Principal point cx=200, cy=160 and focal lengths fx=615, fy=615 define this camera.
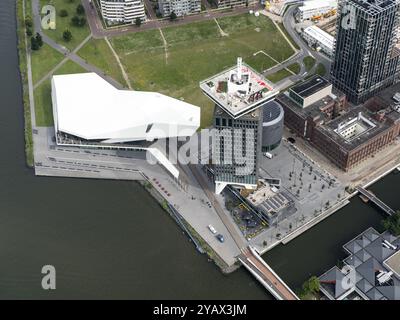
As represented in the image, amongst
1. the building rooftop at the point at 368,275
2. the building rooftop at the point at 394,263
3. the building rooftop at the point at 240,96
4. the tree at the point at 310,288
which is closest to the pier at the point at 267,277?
the tree at the point at 310,288

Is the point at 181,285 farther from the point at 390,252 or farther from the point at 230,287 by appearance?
the point at 390,252

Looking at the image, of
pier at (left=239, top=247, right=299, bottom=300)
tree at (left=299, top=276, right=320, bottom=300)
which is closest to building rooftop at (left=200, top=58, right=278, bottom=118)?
pier at (left=239, top=247, right=299, bottom=300)

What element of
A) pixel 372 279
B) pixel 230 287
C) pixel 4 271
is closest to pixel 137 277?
pixel 230 287

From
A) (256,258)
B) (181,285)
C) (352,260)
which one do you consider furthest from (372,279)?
(181,285)

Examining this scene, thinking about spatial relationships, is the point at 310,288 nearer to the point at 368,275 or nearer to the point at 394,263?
the point at 368,275

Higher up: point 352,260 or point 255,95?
point 255,95

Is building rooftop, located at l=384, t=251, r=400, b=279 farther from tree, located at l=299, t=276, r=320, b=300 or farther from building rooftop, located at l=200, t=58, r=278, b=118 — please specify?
building rooftop, located at l=200, t=58, r=278, b=118

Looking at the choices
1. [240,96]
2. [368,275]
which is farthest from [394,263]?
[240,96]
